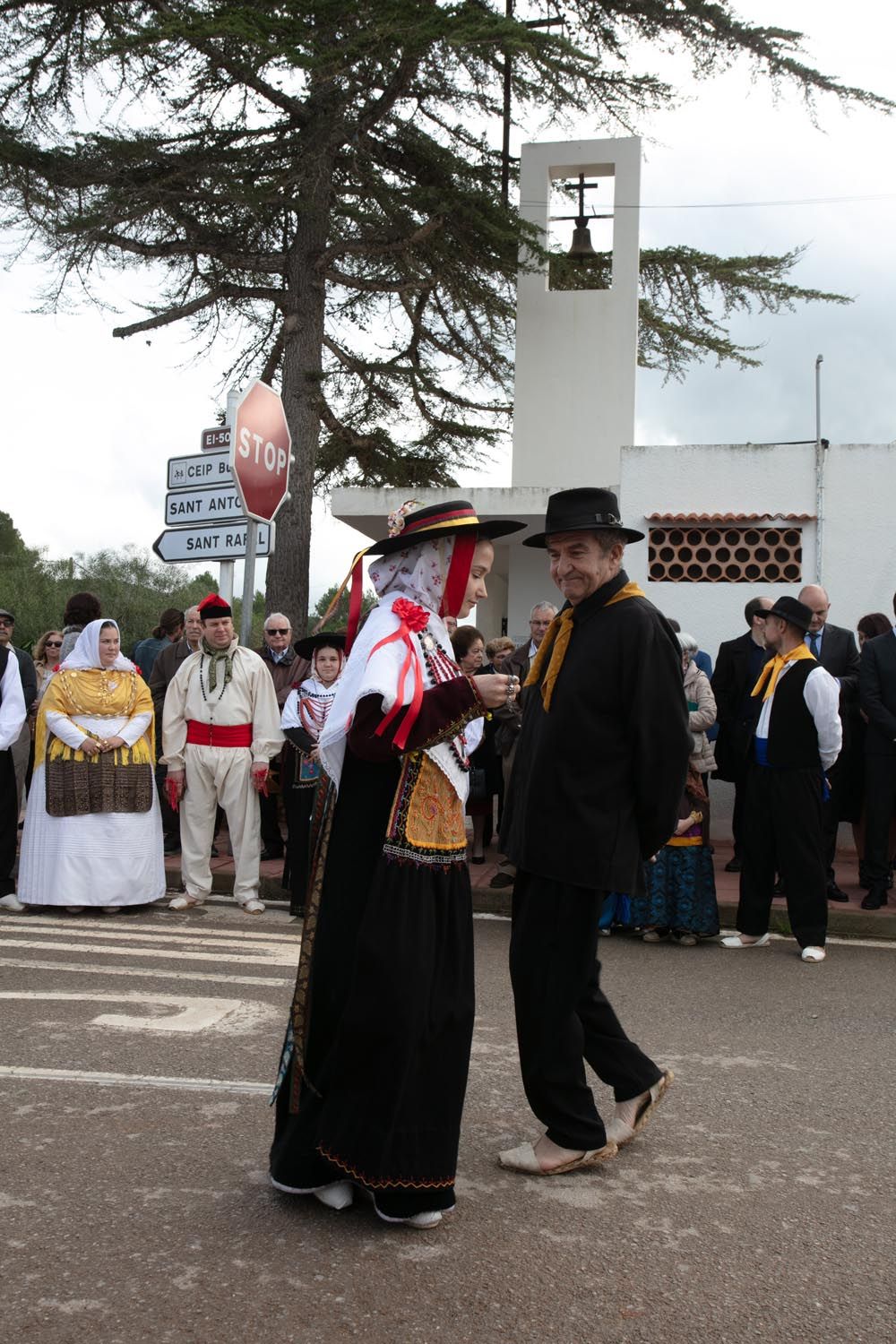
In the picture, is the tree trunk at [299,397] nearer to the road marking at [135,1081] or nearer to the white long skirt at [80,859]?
the white long skirt at [80,859]

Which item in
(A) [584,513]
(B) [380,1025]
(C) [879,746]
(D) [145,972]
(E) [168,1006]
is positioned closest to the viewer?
(B) [380,1025]

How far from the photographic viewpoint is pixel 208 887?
8.80 meters

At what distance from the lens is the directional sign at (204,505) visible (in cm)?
927

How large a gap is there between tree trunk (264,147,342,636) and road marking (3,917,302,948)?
7.80 m

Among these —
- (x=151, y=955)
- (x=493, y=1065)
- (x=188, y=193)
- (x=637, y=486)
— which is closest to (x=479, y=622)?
(x=637, y=486)

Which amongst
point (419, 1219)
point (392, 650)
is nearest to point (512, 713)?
point (392, 650)

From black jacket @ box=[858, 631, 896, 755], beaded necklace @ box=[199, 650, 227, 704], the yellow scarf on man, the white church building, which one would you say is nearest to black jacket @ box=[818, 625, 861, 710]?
black jacket @ box=[858, 631, 896, 755]

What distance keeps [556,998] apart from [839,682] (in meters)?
5.96

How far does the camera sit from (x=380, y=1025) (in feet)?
11.1

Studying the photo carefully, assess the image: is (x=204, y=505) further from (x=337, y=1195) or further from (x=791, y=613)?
(x=337, y=1195)

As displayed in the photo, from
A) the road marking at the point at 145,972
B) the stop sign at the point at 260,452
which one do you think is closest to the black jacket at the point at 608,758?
the road marking at the point at 145,972

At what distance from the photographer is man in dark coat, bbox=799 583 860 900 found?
9258 millimetres

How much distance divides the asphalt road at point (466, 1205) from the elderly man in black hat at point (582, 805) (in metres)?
0.25

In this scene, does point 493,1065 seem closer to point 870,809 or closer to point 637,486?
point 870,809
